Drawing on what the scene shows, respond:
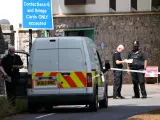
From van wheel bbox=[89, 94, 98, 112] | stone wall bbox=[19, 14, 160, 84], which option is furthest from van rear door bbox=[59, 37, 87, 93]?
stone wall bbox=[19, 14, 160, 84]

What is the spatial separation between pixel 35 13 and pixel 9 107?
16.6 feet

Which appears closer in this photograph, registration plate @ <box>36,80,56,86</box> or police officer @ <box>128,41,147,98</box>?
registration plate @ <box>36,80,56,86</box>

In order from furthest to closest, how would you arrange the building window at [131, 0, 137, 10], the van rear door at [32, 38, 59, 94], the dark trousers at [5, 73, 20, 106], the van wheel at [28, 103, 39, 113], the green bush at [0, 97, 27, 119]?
the building window at [131, 0, 137, 10]
the dark trousers at [5, 73, 20, 106]
the van wheel at [28, 103, 39, 113]
the van rear door at [32, 38, 59, 94]
the green bush at [0, 97, 27, 119]

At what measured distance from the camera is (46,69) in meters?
16.6

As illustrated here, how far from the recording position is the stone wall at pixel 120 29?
3628cm

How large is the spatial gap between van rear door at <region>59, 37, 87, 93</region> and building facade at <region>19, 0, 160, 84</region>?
1953 cm

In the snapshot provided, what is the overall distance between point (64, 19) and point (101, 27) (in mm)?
2288

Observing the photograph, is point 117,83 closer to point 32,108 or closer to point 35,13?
point 35,13

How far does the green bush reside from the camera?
15989mm

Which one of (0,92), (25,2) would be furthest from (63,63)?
(25,2)

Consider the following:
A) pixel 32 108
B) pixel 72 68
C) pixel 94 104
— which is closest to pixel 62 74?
pixel 72 68

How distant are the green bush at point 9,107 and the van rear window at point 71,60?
177 cm

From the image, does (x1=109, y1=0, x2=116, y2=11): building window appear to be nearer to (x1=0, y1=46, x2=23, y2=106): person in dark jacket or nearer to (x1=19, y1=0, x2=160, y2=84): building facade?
(x1=19, y1=0, x2=160, y2=84): building facade

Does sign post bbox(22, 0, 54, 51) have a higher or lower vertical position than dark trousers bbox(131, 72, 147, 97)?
higher
